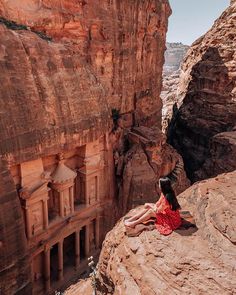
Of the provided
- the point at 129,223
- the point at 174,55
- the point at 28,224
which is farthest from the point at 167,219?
the point at 174,55

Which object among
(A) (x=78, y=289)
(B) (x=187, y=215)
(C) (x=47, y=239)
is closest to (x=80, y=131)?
(C) (x=47, y=239)

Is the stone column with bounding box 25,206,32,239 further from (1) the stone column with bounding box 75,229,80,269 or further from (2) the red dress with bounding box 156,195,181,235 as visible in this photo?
(2) the red dress with bounding box 156,195,181,235

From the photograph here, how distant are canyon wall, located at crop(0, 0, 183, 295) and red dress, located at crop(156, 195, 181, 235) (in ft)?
18.2

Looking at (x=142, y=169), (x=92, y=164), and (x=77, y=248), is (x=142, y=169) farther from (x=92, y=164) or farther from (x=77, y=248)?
(x=77, y=248)

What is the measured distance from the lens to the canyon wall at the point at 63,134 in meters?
11.1

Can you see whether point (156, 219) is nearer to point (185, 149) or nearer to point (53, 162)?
point (53, 162)

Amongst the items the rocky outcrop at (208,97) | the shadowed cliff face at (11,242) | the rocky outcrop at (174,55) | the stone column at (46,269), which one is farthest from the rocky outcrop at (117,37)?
the rocky outcrop at (174,55)

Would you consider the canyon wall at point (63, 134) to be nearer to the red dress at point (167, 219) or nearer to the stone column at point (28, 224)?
the stone column at point (28, 224)

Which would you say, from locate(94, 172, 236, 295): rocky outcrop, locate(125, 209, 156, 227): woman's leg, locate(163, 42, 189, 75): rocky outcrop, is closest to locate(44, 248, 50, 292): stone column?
locate(94, 172, 236, 295): rocky outcrop

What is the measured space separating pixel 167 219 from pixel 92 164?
7.85 m

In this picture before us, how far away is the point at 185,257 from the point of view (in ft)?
Answer: 21.1

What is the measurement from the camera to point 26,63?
11836 mm

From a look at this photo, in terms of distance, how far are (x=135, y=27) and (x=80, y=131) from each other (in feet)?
28.0

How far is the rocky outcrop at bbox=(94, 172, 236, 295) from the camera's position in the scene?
6.01m
